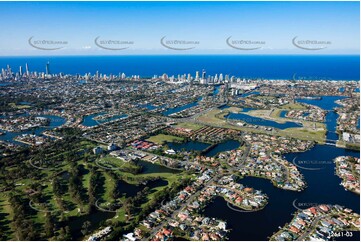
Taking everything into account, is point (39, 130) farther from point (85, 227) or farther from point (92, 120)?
point (85, 227)

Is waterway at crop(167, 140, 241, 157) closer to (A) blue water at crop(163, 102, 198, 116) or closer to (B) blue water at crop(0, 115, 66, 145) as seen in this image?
(A) blue water at crop(163, 102, 198, 116)

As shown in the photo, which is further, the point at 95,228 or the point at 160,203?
the point at 160,203

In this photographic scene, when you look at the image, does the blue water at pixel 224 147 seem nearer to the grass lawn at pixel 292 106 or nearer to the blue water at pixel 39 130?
the grass lawn at pixel 292 106

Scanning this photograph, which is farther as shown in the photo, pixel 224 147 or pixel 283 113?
pixel 283 113

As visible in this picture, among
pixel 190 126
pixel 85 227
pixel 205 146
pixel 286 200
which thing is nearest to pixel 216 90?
pixel 190 126

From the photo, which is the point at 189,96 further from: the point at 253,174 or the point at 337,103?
the point at 253,174

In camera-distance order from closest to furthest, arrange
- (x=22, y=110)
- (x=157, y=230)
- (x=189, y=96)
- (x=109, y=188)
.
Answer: (x=157, y=230)
(x=109, y=188)
(x=22, y=110)
(x=189, y=96)

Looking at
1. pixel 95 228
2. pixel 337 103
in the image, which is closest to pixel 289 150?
pixel 95 228

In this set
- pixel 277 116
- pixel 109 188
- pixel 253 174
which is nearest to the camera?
pixel 109 188

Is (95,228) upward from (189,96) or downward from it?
downward

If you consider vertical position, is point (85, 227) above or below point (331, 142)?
below

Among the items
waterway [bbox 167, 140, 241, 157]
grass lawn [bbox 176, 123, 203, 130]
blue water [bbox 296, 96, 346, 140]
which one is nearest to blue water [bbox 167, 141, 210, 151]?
waterway [bbox 167, 140, 241, 157]
